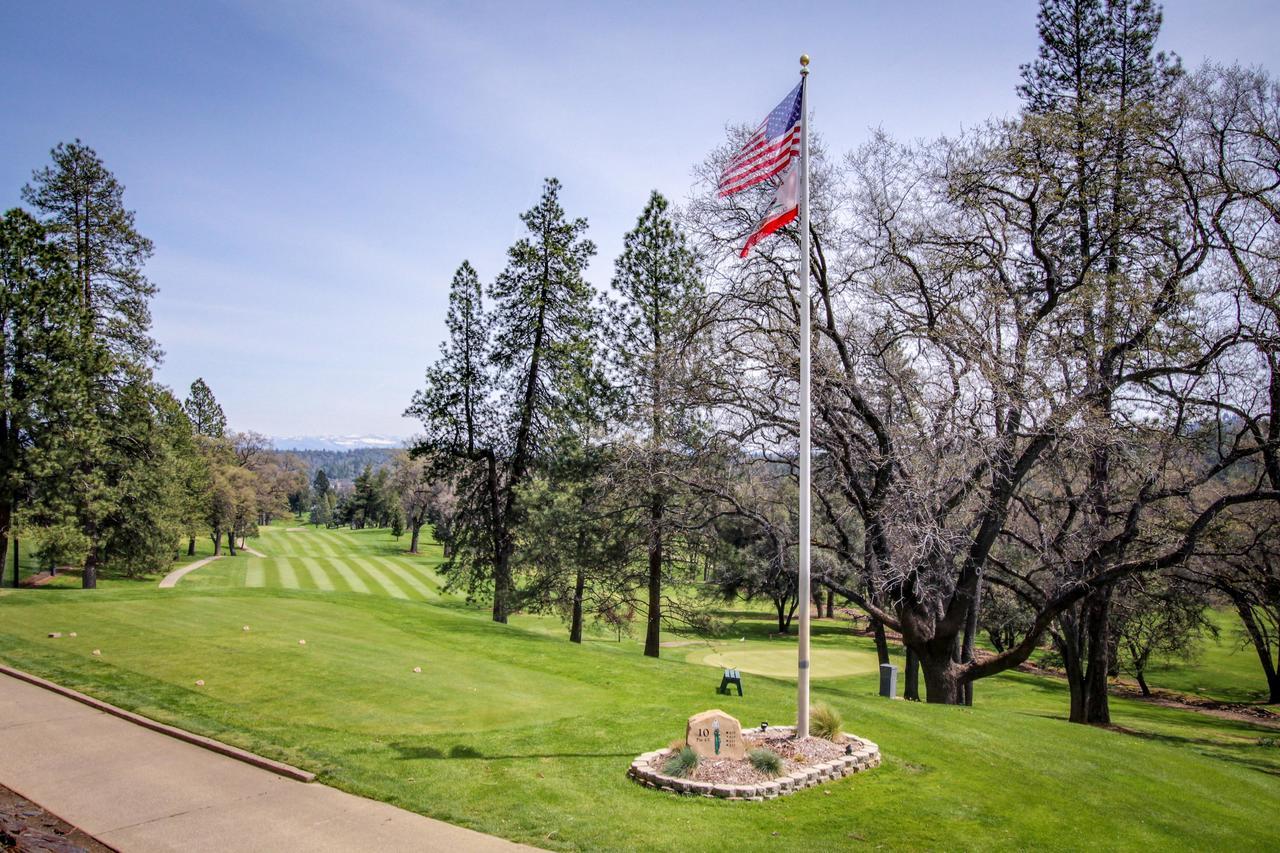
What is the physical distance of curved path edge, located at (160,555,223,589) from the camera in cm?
4135

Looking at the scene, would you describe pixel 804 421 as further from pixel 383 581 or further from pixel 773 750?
pixel 383 581

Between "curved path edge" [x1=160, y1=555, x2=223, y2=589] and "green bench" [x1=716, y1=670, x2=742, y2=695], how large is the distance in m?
37.9

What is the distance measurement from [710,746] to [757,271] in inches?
402

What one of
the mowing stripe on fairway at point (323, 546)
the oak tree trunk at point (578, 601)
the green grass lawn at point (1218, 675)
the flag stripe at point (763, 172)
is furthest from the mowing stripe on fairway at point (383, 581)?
the green grass lawn at point (1218, 675)

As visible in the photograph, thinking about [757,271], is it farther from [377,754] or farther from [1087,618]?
[1087,618]

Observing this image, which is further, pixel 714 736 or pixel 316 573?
pixel 316 573

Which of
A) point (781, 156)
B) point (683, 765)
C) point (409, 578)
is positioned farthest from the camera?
point (409, 578)

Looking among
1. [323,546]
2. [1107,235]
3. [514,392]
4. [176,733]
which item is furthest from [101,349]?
[323,546]

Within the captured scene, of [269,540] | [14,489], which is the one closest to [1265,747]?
[14,489]

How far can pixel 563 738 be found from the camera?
33.6 feet

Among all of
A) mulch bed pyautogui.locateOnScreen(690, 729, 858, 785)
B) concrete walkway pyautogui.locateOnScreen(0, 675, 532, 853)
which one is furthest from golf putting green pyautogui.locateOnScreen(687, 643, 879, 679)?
concrete walkway pyautogui.locateOnScreen(0, 675, 532, 853)

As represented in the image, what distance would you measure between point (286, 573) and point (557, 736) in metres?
46.3

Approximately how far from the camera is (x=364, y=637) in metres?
16.0

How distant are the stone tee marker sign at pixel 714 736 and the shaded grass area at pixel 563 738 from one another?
921mm
